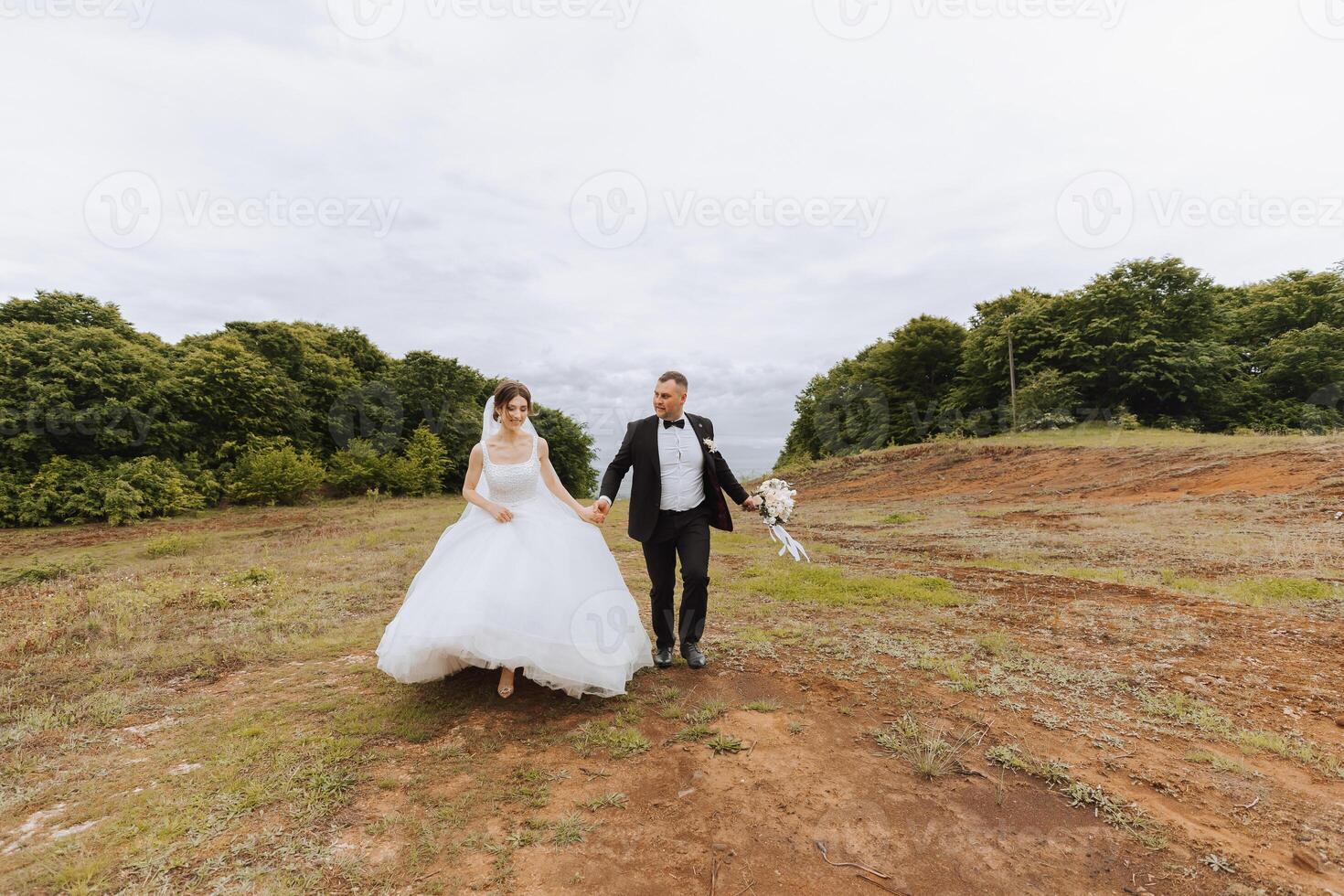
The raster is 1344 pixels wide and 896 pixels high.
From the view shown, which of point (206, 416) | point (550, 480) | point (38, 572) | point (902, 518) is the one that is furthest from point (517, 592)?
point (206, 416)

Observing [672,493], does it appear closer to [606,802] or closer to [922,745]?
[606,802]

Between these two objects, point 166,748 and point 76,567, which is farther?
Result: point 76,567

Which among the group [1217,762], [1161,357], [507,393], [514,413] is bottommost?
[1217,762]

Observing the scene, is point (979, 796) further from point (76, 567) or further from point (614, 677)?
point (76, 567)

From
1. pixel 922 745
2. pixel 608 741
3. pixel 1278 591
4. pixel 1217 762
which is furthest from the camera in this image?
pixel 1278 591

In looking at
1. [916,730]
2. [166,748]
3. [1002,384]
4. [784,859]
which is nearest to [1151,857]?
[916,730]

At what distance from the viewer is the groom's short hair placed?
466cm

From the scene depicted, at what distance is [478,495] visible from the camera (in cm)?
446

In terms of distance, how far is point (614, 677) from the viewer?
151 inches

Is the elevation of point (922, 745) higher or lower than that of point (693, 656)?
lower

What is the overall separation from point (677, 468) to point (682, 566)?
0.78m

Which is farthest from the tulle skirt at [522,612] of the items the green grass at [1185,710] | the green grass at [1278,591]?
the green grass at [1278,591]

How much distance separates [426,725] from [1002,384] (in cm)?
3708

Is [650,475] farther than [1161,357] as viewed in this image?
No
